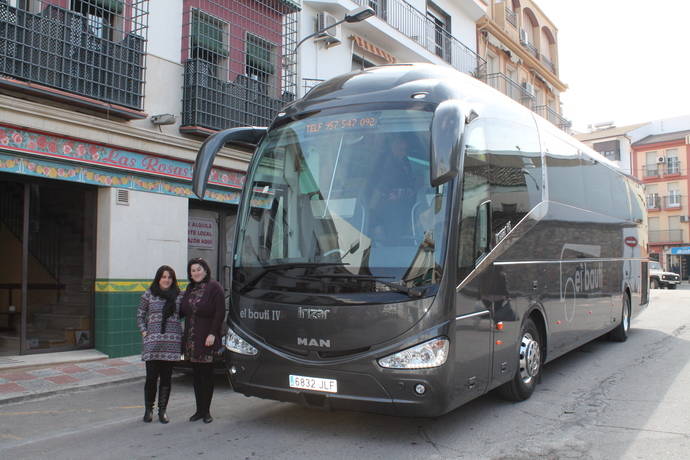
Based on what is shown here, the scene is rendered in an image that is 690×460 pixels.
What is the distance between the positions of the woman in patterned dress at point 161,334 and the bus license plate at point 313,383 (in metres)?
1.56

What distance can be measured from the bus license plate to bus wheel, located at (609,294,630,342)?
7836 millimetres

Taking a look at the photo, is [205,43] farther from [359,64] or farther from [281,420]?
[281,420]

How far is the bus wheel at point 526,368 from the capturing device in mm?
6461

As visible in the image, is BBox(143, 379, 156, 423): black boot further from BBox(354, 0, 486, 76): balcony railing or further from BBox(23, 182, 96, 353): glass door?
BBox(354, 0, 486, 76): balcony railing

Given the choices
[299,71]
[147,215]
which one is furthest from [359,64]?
[147,215]

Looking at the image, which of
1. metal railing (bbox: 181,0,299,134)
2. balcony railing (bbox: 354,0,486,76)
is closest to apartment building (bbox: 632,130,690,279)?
balcony railing (bbox: 354,0,486,76)

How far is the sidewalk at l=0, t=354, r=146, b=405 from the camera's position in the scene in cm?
766

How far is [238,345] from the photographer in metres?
5.61

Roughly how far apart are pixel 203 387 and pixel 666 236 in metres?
58.9

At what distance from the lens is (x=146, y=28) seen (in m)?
10.7

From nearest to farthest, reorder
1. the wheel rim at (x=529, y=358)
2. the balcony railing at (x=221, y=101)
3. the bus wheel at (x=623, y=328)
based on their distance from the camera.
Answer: the wheel rim at (x=529, y=358) < the bus wheel at (x=623, y=328) < the balcony railing at (x=221, y=101)

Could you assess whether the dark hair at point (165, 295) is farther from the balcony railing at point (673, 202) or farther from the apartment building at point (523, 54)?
the balcony railing at point (673, 202)

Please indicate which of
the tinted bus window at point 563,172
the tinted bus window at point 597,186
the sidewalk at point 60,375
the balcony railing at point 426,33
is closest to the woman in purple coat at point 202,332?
the sidewalk at point 60,375

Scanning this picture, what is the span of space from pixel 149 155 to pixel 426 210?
6953mm
